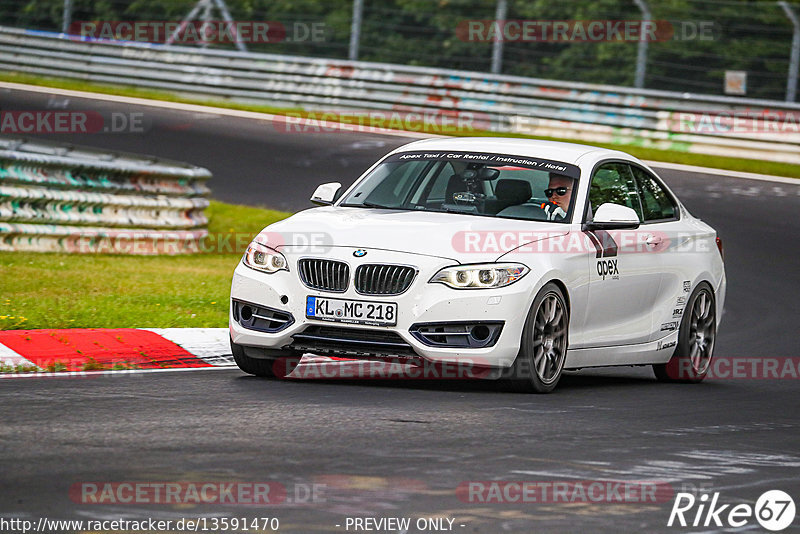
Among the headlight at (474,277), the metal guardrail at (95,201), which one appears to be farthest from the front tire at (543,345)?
the metal guardrail at (95,201)

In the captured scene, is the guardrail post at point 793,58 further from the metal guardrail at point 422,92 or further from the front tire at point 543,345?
the front tire at point 543,345

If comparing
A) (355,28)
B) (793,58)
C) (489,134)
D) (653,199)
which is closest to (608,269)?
(653,199)

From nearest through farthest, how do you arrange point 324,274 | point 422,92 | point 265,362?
point 324,274, point 265,362, point 422,92

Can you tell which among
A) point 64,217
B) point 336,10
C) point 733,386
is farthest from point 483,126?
point 733,386

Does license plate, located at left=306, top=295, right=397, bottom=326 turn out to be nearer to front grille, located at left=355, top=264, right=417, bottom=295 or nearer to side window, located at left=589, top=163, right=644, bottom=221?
front grille, located at left=355, top=264, right=417, bottom=295

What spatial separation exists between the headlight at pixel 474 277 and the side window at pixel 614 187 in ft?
4.79

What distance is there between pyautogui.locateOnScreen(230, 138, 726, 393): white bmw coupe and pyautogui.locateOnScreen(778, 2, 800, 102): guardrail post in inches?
515

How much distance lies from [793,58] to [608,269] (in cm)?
1460

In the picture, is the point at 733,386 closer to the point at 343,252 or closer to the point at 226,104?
the point at 343,252

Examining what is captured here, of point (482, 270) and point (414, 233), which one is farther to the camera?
point (414, 233)

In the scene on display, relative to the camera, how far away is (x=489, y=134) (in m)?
25.9

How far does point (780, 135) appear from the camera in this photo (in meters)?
24.2

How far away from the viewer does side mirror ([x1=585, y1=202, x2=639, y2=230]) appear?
32.6ft

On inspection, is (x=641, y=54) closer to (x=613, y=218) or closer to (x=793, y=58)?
(x=793, y=58)
